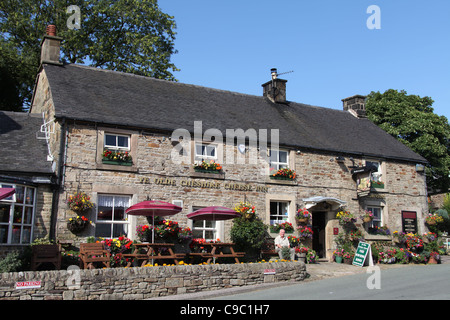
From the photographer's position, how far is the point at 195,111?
61.8 ft

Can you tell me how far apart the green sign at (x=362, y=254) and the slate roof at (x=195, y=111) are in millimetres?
4177

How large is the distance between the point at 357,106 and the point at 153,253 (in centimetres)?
1570

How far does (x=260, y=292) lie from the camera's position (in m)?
12.2

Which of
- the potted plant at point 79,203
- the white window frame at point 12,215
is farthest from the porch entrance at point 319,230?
the white window frame at point 12,215

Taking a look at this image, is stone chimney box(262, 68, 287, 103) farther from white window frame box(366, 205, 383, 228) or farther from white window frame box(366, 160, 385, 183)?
white window frame box(366, 205, 383, 228)

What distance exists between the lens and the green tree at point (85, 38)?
1024 inches

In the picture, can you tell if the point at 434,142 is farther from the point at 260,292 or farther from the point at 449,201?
the point at 260,292

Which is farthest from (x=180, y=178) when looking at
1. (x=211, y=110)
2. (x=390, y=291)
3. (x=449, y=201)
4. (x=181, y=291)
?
(x=449, y=201)

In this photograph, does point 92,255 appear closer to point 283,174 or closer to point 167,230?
point 167,230

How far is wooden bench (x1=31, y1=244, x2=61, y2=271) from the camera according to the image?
12.9 metres

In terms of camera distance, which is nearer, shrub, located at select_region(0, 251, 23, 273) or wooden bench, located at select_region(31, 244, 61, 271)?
shrub, located at select_region(0, 251, 23, 273)

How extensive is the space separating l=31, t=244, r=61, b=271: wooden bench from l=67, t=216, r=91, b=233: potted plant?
1.03m

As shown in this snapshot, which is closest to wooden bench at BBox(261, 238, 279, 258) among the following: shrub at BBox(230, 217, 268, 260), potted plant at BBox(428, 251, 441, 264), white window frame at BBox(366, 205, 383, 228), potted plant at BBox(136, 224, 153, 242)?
shrub at BBox(230, 217, 268, 260)

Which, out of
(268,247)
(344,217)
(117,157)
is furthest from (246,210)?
(117,157)
